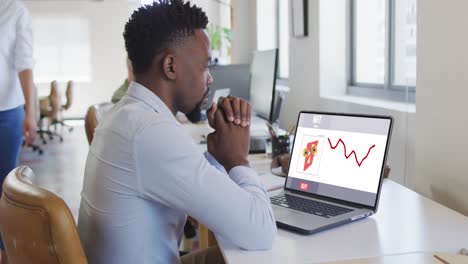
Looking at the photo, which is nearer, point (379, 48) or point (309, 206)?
point (309, 206)

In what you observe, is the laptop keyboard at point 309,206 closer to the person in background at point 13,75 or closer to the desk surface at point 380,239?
the desk surface at point 380,239

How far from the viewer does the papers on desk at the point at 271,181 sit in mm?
1794

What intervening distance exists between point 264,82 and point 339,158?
1389mm

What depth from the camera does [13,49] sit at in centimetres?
255

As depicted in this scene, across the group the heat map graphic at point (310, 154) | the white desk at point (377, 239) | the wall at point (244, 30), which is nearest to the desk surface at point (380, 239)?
the white desk at point (377, 239)

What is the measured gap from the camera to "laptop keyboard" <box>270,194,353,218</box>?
1429 millimetres

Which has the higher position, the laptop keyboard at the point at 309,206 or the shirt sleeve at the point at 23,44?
the shirt sleeve at the point at 23,44

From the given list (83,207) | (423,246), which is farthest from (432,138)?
(83,207)

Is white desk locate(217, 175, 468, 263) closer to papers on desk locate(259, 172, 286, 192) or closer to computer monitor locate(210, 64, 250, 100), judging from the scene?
papers on desk locate(259, 172, 286, 192)

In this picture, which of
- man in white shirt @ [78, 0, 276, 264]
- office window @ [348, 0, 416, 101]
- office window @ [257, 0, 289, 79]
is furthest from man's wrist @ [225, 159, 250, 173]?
office window @ [257, 0, 289, 79]

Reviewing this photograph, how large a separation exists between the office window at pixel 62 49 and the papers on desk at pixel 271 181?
33.0ft

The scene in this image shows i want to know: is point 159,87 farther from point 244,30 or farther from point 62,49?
point 62,49

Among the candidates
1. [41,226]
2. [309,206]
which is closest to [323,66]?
[309,206]

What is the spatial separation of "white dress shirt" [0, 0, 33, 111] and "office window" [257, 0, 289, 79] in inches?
95.3
